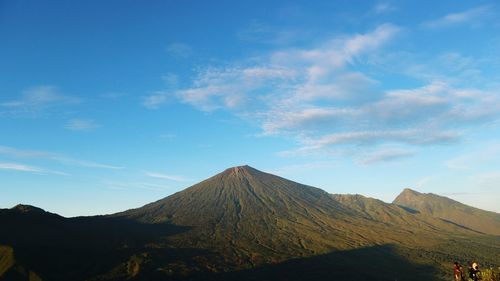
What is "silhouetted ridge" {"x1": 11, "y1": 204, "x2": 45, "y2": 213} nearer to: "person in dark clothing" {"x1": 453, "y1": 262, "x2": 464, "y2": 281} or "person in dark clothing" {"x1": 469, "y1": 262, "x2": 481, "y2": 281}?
"person in dark clothing" {"x1": 453, "y1": 262, "x2": 464, "y2": 281}

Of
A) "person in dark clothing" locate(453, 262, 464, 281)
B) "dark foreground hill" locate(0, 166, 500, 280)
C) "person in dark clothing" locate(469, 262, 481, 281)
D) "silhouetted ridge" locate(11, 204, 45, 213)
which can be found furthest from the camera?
"silhouetted ridge" locate(11, 204, 45, 213)

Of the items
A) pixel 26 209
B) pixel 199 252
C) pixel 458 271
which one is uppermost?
pixel 26 209

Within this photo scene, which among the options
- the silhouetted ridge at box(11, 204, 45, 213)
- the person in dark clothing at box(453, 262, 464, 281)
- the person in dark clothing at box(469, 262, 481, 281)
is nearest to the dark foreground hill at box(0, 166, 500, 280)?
the silhouetted ridge at box(11, 204, 45, 213)

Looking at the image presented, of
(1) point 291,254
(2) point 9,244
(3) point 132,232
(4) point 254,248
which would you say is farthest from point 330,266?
(2) point 9,244

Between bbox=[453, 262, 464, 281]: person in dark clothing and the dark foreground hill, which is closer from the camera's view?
bbox=[453, 262, 464, 281]: person in dark clothing

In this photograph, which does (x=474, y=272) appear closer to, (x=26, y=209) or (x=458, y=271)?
(x=458, y=271)

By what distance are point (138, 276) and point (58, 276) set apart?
2044 cm

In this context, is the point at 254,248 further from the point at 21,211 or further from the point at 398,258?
the point at 21,211

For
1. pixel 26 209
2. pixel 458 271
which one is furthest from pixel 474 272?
pixel 26 209

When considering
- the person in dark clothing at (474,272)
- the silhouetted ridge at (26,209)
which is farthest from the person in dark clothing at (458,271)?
the silhouetted ridge at (26,209)

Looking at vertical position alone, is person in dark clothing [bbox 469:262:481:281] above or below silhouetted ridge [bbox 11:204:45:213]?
below

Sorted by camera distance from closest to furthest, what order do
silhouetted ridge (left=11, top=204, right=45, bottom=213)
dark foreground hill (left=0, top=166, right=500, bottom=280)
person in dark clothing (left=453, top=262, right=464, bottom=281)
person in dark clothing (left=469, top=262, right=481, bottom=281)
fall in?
person in dark clothing (left=469, top=262, right=481, bottom=281) < person in dark clothing (left=453, top=262, right=464, bottom=281) < dark foreground hill (left=0, top=166, right=500, bottom=280) < silhouetted ridge (left=11, top=204, right=45, bottom=213)

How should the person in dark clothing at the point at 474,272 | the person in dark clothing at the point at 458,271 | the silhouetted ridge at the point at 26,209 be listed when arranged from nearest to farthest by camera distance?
1. the person in dark clothing at the point at 474,272
2. the person in dark clothing at the point at 458,271
3. the silhouetted ridge at the point at 26,209

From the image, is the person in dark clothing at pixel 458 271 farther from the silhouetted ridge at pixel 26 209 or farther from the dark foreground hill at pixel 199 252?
the silhouetted ridge at pixel 26 209
